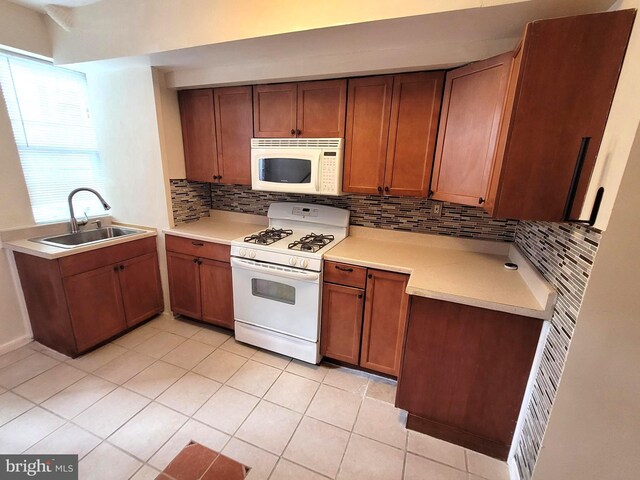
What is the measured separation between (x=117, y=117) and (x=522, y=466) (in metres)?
3.69

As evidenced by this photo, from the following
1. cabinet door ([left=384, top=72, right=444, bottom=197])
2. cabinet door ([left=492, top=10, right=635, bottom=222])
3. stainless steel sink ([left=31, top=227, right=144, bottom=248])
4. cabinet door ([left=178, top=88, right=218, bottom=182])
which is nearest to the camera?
cabinet door ([left=492, top=10, right=635, bottom=222])

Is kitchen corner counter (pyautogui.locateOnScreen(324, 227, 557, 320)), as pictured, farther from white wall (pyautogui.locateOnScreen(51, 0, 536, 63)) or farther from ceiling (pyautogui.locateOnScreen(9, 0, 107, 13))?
ceiling (pyautogui.locateOnScreen(9, 0, 107, 13))

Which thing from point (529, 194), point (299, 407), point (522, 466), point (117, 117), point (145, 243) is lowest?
point (299, 407)

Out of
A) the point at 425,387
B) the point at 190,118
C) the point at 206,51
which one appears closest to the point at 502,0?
the point at 206,51

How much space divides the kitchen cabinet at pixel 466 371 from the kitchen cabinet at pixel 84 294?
235cm

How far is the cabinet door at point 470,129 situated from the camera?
4.78ft

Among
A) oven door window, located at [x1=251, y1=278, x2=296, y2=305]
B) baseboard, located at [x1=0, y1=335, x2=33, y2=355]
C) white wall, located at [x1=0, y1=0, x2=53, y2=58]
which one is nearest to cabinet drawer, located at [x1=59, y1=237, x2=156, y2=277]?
baseboard, located at [x1=0, y1=335, x2=33, y2=355]

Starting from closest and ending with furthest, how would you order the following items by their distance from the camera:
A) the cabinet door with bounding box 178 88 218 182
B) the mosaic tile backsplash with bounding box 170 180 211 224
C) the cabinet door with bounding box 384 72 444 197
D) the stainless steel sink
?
the cabinet door with bounding box 384 72 444 197 → the stainless steel sink → the cabinet door with bounding box 178 88 218 182 → the mosaic tile backsplash with bounding box 170 180 211 224

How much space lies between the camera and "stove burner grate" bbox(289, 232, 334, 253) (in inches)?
81.0

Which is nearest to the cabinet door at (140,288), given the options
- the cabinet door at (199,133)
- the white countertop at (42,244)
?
the white countertop at (42,244)

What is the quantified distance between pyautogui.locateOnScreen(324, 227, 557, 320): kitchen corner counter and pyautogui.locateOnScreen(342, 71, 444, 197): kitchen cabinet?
43 centimetres

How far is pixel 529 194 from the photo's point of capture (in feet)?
3.97

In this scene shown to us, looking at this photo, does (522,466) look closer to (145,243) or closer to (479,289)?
(479,289)

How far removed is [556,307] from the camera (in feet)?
4.15
